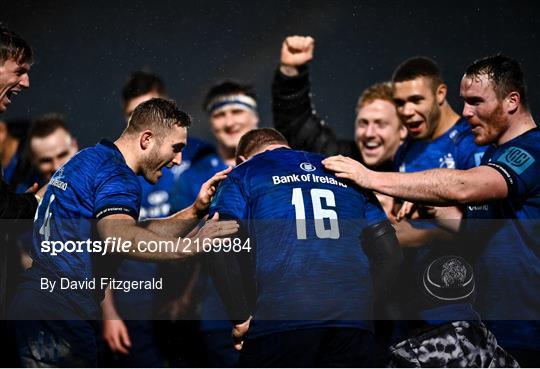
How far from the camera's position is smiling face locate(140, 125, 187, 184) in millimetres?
4145

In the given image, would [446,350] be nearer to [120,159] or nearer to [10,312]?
[120,159]

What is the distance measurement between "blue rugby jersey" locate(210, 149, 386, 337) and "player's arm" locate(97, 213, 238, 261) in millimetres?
126

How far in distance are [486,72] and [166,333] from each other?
2.74 m

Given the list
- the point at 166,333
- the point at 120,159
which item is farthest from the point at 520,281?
the point at 166,333

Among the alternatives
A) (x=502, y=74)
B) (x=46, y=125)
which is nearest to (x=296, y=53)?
(x=502, y=74)

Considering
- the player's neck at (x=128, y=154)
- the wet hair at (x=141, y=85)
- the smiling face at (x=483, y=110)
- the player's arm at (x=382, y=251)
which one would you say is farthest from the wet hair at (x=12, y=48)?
the smiling face at (x=483, y=110)

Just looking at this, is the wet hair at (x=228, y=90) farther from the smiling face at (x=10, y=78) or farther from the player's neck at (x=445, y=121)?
the smiling face at (x=10, y=78)

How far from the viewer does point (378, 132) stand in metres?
5.52

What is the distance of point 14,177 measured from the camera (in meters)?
6.23

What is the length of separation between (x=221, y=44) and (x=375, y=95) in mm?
1282

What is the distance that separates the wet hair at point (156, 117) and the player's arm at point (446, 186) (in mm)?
1007

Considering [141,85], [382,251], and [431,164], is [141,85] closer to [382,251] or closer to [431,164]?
[431,164]

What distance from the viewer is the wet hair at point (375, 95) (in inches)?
221

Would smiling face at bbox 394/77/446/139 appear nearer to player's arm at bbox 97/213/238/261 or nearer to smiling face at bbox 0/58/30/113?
player's arm at bbox 97/213/238/261
